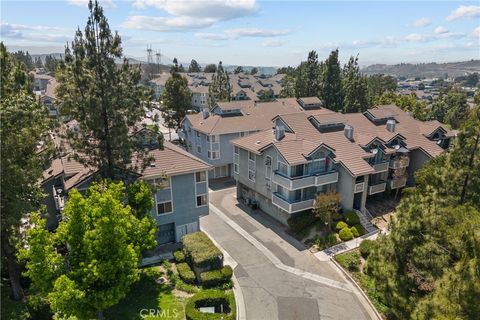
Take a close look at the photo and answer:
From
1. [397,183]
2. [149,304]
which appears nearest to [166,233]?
[149,304]

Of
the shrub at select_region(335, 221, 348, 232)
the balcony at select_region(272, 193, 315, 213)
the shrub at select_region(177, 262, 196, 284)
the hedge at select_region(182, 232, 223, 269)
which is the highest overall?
the balcony at select_region(272, 193, 315, 213)

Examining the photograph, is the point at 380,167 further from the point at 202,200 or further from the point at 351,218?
the point at 202,200

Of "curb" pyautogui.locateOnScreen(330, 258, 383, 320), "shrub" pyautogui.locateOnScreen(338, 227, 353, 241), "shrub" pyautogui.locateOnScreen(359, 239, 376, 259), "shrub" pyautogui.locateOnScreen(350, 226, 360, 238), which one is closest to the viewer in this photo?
"curb" pyautogui.locateOnScreen(330, 258, 383, 320)

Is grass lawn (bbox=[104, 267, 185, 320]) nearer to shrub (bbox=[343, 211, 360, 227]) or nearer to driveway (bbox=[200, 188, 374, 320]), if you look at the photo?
driveway (bbox=[200, 188, 374, 320])

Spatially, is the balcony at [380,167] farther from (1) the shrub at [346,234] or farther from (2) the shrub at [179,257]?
(2) the shrub at [179,257]

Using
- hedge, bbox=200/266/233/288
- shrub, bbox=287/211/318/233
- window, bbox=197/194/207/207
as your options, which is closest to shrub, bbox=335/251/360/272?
shrub, bbox=287/211/318/233
